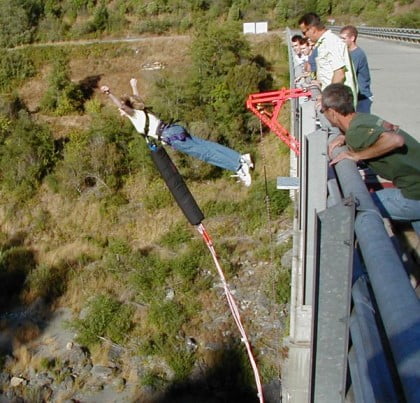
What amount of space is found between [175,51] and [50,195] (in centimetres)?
1640

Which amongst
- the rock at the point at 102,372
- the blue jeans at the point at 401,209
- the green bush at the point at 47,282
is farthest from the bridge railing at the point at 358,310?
the green bush at the point at 47,282

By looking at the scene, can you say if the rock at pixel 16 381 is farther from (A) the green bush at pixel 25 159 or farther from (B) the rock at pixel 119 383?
(A) the green bush at pixel 25 159

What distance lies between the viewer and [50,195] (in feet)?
61.9

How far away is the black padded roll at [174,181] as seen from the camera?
5336 millimetres

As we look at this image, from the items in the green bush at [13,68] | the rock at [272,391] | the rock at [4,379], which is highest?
the green bush at [13,68]

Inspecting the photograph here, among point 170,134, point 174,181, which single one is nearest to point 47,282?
point 170,134

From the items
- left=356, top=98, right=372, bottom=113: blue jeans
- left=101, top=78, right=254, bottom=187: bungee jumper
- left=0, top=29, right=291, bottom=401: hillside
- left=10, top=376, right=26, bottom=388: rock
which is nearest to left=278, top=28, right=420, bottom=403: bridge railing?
left=101, top=78, right=254, bottom=187: bungee jumper

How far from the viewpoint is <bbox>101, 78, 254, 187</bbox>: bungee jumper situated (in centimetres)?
550

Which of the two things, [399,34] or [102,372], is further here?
[399,34]

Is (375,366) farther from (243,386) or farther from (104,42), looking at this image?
(104,42)

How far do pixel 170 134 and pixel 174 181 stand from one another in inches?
24.5

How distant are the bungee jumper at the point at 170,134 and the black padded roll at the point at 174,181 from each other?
0.30 m

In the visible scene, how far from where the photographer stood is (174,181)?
210 inches

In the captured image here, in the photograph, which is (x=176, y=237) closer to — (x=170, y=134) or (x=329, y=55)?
(x=170, y=134)
